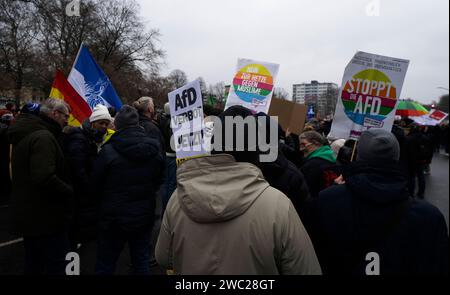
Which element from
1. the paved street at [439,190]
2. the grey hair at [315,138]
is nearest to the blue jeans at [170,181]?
the grey hair at [315,138]

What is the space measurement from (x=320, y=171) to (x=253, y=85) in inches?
94.3

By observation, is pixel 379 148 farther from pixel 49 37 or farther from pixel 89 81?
pixel 49 37

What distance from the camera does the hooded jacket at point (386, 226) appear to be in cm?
161

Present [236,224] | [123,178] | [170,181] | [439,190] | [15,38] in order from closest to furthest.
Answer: [236,224], [123,178], [15,38], [170,181], [439,190]

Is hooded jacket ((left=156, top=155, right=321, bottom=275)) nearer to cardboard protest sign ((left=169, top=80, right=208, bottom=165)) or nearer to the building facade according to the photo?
cardboard protest sign ((left=169, top=80, right=208, bottom=165))

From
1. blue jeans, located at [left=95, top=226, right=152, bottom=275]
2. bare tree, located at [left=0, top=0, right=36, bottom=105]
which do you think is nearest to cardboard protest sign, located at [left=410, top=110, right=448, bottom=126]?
blue jeans, located at [left=95, top=226, right=152, bottom=275]

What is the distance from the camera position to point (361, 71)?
3.35m

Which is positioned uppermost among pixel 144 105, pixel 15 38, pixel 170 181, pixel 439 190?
pixel 15 38

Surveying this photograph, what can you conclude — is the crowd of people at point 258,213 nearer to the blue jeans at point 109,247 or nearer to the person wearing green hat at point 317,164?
the blue jeans at point 109,247

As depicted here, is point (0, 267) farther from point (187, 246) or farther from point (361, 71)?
point (361, 71)

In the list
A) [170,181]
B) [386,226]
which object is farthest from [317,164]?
[170,181]

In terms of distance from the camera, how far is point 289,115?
5340 mm
